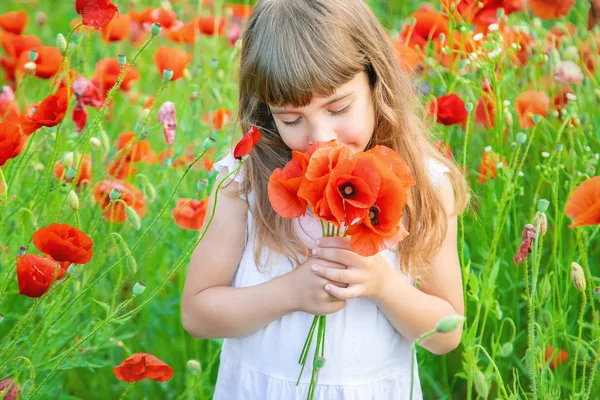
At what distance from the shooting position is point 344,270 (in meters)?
1.14

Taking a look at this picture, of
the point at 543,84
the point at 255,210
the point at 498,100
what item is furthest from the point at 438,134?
the point at 255,210

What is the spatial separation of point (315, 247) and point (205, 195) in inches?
21.7

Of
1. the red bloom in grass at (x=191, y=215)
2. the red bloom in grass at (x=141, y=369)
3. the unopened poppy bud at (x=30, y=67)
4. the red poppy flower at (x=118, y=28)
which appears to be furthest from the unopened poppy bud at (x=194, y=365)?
the red poppy flower at (x=118, y=28)

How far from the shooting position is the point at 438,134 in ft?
6.18

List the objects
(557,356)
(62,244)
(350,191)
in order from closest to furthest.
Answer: (350,191) < (62,244) < (557,356)

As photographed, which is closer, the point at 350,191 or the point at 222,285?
the point at 350,191

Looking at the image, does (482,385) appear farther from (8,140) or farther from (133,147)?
(133,147)

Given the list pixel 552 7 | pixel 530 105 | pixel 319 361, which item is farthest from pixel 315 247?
pixel 552 7

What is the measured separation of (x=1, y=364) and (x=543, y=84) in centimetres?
128

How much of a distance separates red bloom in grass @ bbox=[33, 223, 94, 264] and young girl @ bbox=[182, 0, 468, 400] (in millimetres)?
256

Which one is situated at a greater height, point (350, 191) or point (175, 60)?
point (350, 191)

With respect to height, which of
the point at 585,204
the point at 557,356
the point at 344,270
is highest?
the point at 585,204

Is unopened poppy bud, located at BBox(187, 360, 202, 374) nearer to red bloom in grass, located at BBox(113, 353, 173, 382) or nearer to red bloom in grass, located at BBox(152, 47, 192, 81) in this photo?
red bloom in grass, located at BBox(113, 353, 173, 382)

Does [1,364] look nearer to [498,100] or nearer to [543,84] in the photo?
[498,100]
